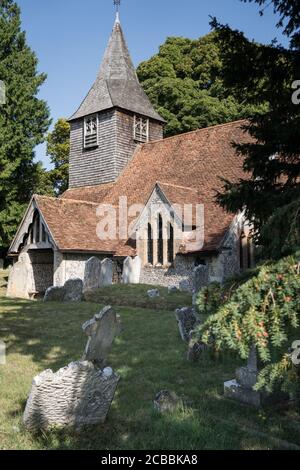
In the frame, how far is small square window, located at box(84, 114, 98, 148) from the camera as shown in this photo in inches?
1026

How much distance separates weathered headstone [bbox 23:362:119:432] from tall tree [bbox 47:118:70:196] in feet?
130

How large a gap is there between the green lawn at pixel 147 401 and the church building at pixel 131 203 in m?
7.25

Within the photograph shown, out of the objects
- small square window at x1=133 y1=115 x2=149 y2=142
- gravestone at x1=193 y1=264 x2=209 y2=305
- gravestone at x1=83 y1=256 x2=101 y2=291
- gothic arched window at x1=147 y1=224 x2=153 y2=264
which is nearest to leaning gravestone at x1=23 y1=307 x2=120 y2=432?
gravestone at x1=193 y1=264 x2=209 y2=305

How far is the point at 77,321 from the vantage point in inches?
456

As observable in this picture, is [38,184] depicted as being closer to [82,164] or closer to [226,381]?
[82,164]

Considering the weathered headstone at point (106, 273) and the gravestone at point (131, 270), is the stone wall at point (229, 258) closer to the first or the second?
the gravestone at point (131, 270)

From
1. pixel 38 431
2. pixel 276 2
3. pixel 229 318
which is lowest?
pixel 38 431

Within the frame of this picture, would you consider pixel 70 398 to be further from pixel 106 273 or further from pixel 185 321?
pixel 106 273

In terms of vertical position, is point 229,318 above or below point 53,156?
below

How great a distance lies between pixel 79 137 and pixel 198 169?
32.0 feet

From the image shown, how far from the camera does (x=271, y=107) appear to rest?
7.83 m

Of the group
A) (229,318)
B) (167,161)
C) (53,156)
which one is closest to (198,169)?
(167,161)

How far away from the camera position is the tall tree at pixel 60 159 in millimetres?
43203

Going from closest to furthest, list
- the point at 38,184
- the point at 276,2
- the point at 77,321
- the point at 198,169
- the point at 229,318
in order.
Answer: the point at 229,318
the point at 276,2
the point at 77,321
the point at 198,169
the point at 38,184
